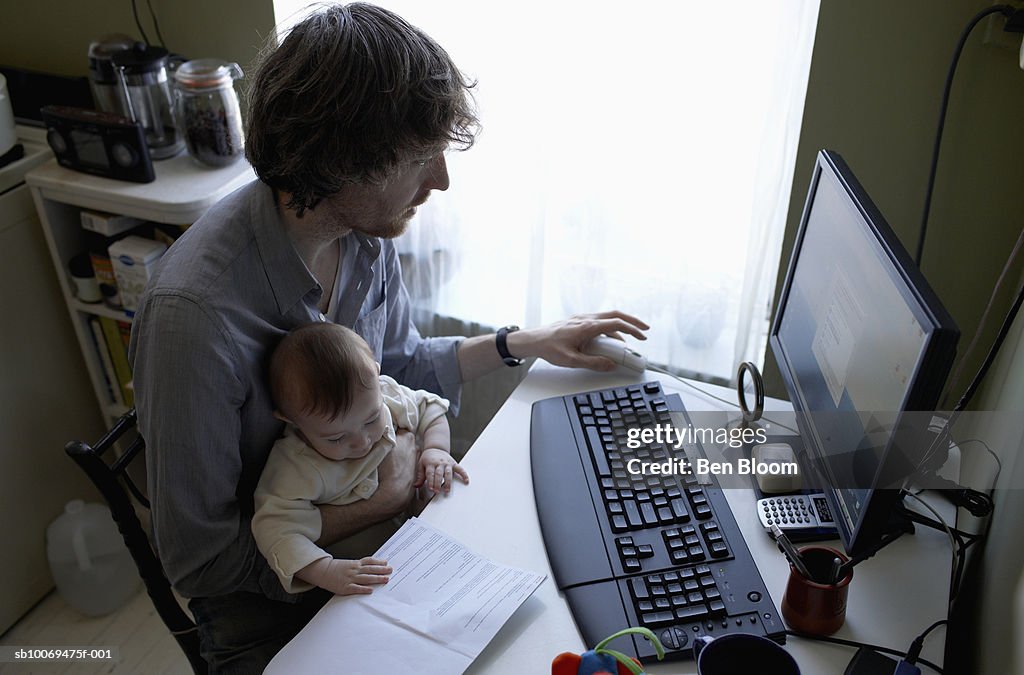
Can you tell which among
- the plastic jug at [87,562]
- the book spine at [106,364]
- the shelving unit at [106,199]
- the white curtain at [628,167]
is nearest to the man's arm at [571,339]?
the white curtain at [628,167]

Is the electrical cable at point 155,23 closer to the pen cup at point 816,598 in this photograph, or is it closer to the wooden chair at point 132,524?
the wooden chair at point 132,524

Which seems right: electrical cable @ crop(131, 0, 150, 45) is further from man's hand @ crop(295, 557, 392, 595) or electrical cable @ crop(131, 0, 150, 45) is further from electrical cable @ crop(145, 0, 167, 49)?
man's hand @ crop(295, 557, 392, 595)

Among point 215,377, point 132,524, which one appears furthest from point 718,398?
point 132,524

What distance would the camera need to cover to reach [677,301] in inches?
66.9

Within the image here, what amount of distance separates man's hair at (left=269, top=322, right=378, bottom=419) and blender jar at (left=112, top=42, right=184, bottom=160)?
33.0 inches

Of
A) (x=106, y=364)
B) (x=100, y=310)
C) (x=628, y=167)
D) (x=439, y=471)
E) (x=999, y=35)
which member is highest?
(x=999, y=35)

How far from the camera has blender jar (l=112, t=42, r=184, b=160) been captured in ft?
5.83

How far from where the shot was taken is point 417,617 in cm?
100

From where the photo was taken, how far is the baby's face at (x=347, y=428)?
119 centimetres

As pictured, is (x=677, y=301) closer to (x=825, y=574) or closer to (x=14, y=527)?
(x=825, y=574)

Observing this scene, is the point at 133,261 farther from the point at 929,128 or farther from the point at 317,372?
the point at 929,128

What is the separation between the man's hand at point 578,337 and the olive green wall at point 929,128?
15.1 inches

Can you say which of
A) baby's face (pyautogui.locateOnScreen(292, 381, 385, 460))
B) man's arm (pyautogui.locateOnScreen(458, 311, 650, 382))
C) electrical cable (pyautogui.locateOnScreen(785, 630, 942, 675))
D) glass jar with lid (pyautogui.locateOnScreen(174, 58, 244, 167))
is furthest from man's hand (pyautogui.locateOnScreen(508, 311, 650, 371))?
glass jar with lid (pyautogui.locateOnScreen(174, 58, 244, 167))

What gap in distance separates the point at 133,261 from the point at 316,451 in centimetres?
81
